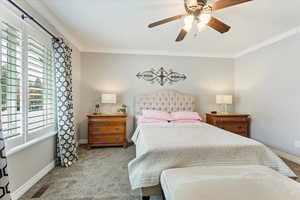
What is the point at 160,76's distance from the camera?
478 centimetres

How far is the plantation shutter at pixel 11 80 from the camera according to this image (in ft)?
6.00

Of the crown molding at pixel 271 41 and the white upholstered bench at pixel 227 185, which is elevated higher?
the crown molding at pixel 271 41

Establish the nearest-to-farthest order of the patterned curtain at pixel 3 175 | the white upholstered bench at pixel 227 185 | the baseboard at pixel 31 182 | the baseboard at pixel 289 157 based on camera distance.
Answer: the white upholstered bench at pixel 227 185, the patterned curtain at pixel 3 175, the baseboard at pixel 31 182, the baseboard at pixel 289 157

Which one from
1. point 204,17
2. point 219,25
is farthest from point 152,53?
point 204,17

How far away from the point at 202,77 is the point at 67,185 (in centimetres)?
414

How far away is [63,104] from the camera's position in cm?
296

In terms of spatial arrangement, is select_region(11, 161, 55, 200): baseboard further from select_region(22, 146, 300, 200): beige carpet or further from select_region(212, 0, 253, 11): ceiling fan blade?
select_region(212, 0, 253, 11): ceiling fan blade

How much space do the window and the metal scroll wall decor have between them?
2408 mm

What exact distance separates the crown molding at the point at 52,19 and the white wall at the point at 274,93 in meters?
4.30

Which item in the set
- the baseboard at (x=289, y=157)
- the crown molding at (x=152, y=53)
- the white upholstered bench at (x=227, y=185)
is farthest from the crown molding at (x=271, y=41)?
the white upholstered bench at (x=227, y=185)

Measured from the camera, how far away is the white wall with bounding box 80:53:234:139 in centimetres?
453

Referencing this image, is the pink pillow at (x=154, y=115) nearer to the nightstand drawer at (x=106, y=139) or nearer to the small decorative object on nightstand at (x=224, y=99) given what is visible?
the nightstand drawer at (x=106, y=139)

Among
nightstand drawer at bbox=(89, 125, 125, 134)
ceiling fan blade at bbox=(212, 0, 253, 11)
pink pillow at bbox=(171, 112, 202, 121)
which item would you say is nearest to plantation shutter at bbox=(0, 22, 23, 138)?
nightstand drawer at bbox=(89, 125, 125, 134)

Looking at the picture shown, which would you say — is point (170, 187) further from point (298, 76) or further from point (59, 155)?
point (298, 76)
